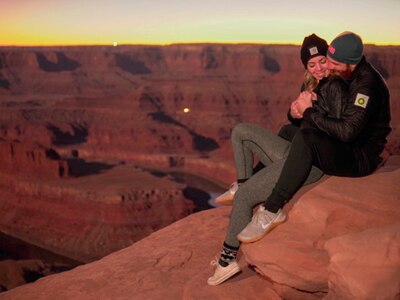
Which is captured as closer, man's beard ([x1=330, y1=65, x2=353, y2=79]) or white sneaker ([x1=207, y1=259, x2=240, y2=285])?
man's beard ([x1=330, y1=65, x2=353, y2=79])

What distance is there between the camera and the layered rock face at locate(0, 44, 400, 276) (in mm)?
36500

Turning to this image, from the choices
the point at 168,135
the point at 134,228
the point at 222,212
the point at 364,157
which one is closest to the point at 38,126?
the point at 168,135

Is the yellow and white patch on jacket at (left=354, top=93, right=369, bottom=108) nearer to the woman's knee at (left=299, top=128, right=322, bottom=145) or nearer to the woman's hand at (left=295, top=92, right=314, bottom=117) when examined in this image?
the woman's knee at (left=299, top=128, right=322, bottom=145)

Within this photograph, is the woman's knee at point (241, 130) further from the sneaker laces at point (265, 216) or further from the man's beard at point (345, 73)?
the man's beard at point (345, 73)

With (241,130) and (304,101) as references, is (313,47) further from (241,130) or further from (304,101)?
(241,130)

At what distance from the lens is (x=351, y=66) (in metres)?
4.55

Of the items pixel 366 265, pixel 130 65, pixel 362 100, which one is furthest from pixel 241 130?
pixel 130 65

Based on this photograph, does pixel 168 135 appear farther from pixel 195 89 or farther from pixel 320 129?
pixel 320 129

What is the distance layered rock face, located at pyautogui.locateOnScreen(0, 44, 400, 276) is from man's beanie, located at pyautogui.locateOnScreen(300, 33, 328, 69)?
28.8 meters

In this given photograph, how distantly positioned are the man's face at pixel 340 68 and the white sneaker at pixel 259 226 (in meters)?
1.73

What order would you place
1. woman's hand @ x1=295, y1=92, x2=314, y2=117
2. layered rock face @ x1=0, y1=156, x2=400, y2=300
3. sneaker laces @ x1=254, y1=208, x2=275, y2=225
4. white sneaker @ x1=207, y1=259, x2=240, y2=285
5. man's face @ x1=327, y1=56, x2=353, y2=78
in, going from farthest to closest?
white sneaker @ x1=207, y1=259, x2=240, y2=285 → sneaker laces @ x1=254, y1=208, x2=275, y2=225 → woman's hand @ x1=295, y1=92, x2=314, y2=117 → man's face @ x1=327, y1=56, x2=353, y2=78 → layered rock face @ x1=0, y1=156, x2=400, y2=300

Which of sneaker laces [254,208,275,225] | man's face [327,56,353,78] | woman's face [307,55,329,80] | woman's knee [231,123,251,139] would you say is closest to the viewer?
man's face [327,56,353,78]

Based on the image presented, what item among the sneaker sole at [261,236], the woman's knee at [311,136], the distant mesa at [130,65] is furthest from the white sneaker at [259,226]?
the distant mesa at [130,65]

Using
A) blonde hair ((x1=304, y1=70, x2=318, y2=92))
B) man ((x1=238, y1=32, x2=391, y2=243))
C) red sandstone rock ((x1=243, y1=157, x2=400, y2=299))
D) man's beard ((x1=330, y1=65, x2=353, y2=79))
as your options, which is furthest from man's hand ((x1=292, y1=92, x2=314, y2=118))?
red sandstone rock ((x1=243, y1=157, x2=400, y2=299))
